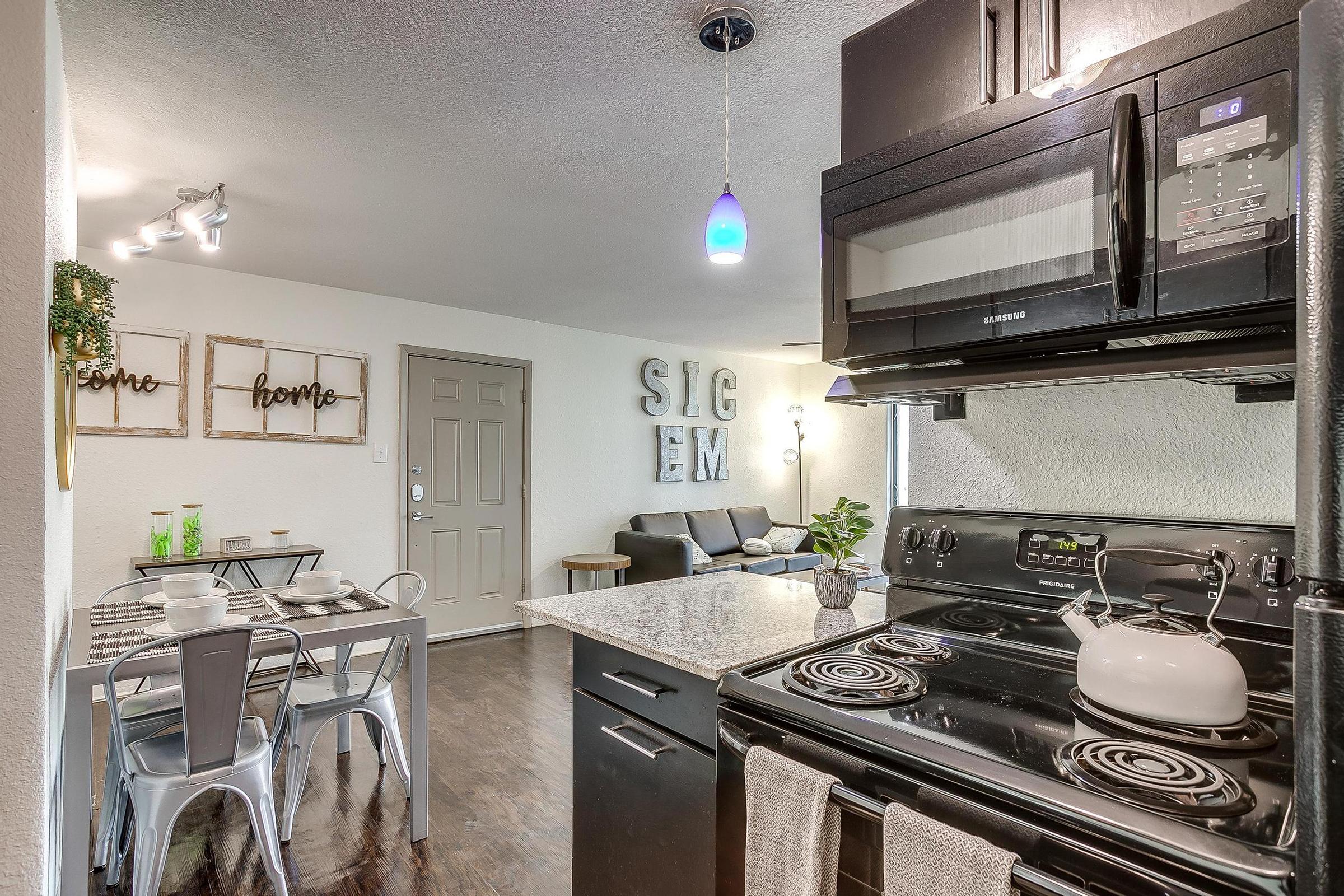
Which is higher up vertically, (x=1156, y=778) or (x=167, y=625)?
(x=1156, y=778)

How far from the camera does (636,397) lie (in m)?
5.99

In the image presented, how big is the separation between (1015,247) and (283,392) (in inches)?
164

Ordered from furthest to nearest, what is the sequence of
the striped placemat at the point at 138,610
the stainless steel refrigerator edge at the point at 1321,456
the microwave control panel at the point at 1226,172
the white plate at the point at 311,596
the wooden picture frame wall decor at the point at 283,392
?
the wooden picture frame wall decor at the point at 283,392
the white plate at the point at 311,596
the striped placemat at the point at 138,610
the microwave control panel at the point at 1226,172
the stainless steel refrigerator edge at the point at 1321,456

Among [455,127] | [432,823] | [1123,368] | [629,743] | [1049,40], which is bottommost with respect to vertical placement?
[432,823]

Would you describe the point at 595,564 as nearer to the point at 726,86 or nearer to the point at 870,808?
the point at 726,86

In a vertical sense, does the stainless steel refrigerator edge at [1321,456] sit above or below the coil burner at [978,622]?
above

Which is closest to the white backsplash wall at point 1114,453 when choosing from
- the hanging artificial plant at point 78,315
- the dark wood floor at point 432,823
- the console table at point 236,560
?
the dark wood floor at point 432,823

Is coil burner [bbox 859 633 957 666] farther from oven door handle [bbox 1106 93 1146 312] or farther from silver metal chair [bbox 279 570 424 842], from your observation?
silver metal chair [bbox 279 570 424 842]

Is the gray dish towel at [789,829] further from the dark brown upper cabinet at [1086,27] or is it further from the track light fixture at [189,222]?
the track light fixture at [189,222]

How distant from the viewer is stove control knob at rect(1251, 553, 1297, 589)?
104 cm

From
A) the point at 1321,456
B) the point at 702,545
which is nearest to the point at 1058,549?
the point at 1321,456

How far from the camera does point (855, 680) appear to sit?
1143mm

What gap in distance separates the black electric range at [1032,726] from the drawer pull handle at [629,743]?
0.21 metres

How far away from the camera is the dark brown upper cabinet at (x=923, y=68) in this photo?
1.28m
